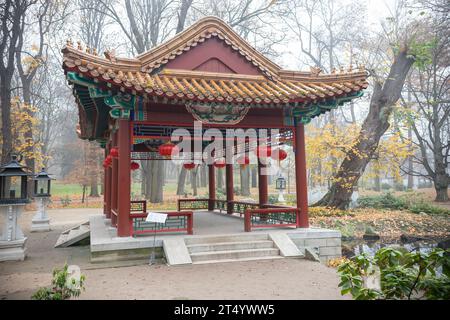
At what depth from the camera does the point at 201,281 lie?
5824 millimetres

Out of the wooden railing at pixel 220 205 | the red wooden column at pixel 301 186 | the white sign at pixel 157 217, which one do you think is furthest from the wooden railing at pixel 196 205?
the white sign at pixel 157 217

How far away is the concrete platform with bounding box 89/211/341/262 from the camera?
7.13 m

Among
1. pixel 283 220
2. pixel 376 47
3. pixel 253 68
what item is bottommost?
pixel 283 220

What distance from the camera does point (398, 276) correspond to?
3.45 m

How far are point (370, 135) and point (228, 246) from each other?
12.1 meters

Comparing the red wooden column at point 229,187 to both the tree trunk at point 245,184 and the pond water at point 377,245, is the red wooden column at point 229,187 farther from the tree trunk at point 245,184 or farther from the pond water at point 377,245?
the tree trunk at point 245,184

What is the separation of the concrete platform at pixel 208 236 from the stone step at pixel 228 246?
25 cm

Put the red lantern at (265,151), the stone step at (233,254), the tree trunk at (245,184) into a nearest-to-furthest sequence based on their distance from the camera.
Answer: the stone step at (233,254) < the red lantern at (265,151) < the tree trunk at (245,184)

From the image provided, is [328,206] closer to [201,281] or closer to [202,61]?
[202,61]

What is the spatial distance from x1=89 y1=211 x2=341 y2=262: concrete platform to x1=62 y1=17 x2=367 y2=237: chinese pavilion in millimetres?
330

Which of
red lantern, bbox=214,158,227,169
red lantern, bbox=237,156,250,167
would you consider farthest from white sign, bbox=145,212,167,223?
red lantern, bbox=214,158,227,169

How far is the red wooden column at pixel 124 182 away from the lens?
7.71m
